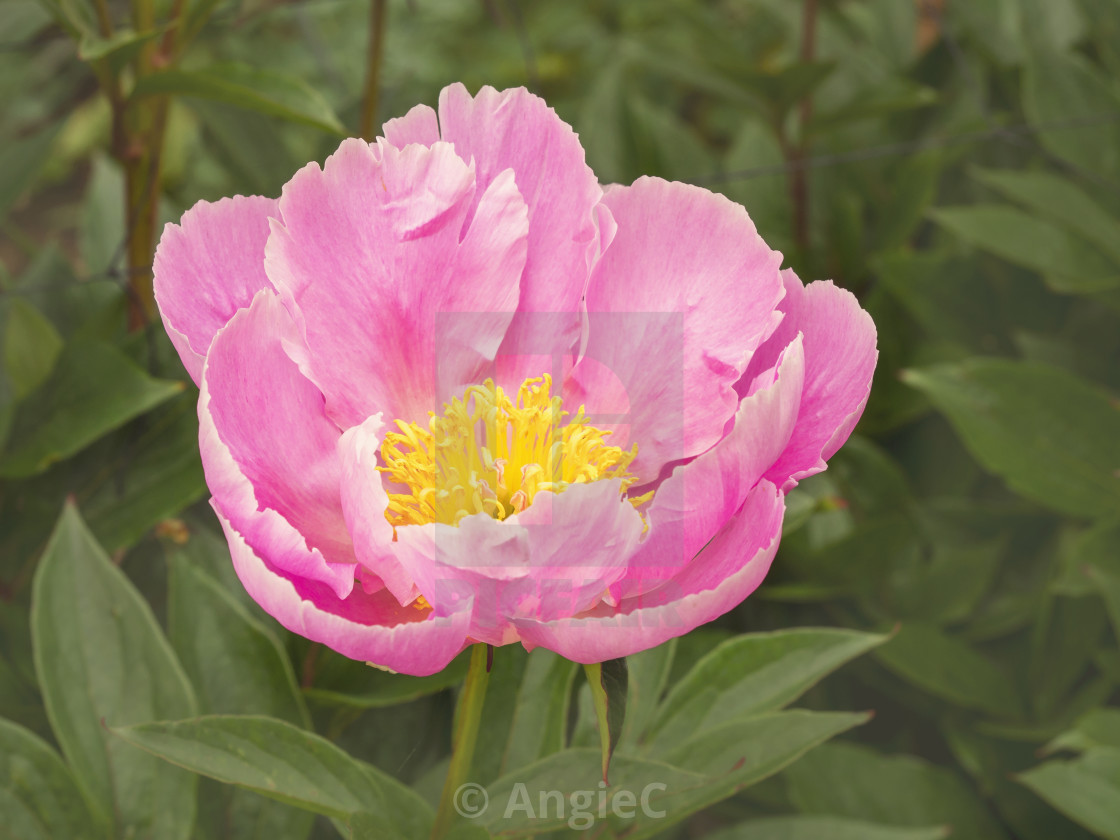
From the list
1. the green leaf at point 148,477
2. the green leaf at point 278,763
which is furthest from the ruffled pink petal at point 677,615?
the green leaf at point 148,477

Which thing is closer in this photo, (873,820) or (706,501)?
(706,501)

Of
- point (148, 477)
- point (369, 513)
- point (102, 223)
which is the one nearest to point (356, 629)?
point (369, 513)

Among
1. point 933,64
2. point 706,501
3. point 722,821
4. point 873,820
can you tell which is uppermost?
point 706,501

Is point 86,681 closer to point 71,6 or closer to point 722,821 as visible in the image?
point 71,6

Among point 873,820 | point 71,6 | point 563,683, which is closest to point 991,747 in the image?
point 873,820

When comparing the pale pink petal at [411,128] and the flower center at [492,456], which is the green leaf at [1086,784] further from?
the pale pink petal at [411,128]

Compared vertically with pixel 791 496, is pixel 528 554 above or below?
above

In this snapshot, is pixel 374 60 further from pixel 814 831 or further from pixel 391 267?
pixel 814 831
